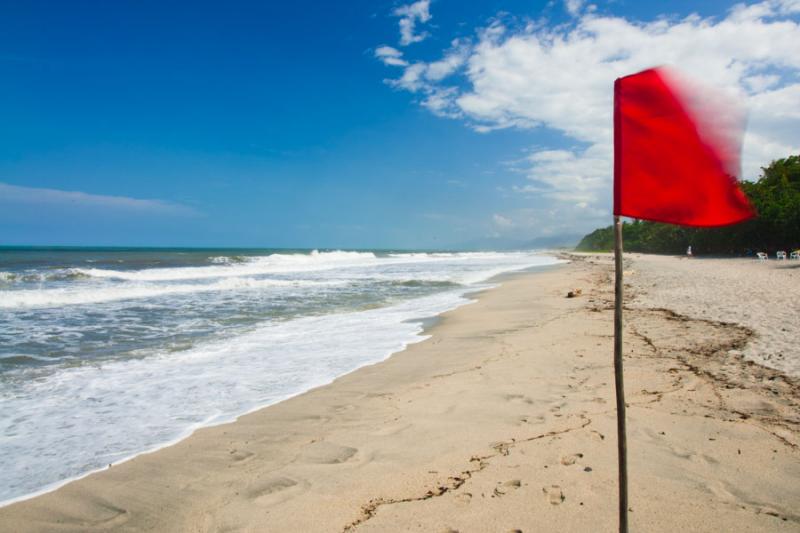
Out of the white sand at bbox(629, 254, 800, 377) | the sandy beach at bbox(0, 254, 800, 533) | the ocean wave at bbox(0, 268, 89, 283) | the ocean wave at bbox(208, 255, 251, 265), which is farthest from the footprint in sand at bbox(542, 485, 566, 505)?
the ocean wave at bbox(208, 255, 251, 265)

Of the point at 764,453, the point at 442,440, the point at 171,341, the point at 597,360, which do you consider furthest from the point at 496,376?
the point at 171,341

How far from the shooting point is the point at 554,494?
3.05m

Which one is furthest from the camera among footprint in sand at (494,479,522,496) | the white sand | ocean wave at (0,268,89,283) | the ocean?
ocean wave at (0,268,89,283)

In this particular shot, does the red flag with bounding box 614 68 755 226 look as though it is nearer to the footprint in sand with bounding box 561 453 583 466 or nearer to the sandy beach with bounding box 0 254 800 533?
the sandy beach with bounding box 0 254 800 533

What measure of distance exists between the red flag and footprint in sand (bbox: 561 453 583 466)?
2.33 m

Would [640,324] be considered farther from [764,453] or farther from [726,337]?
[764,453]

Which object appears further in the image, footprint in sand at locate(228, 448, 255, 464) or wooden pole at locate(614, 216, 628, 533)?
footprint in sand at locate(228, 448, 255, 464)

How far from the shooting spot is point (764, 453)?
3.47 meters

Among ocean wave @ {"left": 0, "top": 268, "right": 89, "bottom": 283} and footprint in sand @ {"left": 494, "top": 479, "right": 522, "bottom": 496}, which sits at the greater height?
ocean wave @ {"left": 0, "top": 268, "right": 89, "bottom": 283}

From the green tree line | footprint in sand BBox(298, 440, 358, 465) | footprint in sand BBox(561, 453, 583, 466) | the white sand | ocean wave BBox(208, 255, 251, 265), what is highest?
the green tree line

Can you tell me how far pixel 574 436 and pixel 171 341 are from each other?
27.2 feet

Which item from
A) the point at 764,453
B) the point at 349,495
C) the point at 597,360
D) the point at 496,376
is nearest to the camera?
the point at 349,495

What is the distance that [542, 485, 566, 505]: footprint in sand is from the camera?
2.97 metres

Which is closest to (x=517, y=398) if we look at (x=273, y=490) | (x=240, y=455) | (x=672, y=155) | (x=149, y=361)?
(x=273, y=490)
